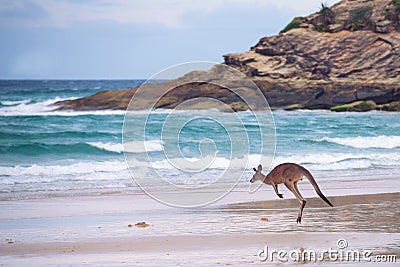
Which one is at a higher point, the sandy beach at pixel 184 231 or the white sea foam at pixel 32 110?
the white sea foam at pixel 32 110

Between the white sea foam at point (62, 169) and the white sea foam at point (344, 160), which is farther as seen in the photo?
the white sea foam at point (344, 160)

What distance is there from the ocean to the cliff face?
610 cm

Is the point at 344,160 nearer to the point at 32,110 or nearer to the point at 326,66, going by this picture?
the point at 326,66

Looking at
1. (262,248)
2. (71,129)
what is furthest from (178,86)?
(262,248)

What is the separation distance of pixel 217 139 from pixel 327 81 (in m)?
22.1

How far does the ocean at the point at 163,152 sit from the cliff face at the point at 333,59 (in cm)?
610

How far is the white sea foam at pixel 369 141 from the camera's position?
82.4ft

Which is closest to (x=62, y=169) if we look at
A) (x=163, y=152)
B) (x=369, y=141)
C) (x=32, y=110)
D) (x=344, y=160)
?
(x=163, y=152)

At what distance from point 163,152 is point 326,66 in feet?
87.2

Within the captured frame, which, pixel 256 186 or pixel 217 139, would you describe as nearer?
pixel 256 186

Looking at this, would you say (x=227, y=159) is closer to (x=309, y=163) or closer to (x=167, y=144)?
(x=309, y=163)

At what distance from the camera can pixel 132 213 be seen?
37.7 ft

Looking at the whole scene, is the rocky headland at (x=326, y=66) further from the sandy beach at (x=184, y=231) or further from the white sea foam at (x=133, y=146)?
the sandy beach at (x=184, y=231)

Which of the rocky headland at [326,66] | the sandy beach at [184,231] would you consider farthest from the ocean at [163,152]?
the rocky headland at [326,66]
